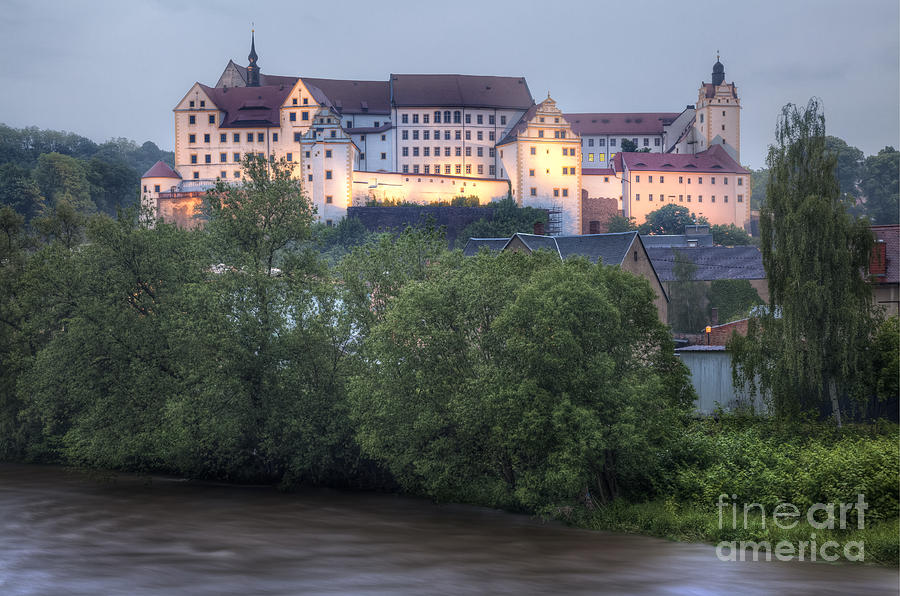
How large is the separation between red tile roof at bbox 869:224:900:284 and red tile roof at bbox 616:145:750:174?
2877 inches

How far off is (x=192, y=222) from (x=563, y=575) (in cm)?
7909

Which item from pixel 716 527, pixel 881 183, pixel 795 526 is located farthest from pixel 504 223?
pixel 795 526

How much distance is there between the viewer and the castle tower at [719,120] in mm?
117562

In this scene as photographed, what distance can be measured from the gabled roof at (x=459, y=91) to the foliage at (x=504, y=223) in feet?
64.6

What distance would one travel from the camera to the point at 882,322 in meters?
27.5

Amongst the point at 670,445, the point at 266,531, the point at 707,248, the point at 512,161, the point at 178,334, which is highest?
the point at 512,161

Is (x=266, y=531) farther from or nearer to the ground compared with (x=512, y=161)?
nearer to the ground

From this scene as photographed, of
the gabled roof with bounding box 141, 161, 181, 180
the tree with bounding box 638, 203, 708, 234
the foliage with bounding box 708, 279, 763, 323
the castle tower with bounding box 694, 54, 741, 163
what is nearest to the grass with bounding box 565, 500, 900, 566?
the foliage with bounding box 708, 279, 763, 323

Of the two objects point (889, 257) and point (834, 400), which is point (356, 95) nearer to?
point (889, 257)

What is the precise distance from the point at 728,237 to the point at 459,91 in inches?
1372

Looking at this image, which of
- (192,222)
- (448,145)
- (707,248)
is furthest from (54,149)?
(707,248)

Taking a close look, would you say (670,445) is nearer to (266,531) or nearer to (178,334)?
(266,531)

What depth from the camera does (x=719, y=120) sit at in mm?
117812

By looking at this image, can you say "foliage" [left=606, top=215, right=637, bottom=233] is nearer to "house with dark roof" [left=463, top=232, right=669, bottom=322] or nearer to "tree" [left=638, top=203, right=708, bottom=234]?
"tree" [left=638, top=203, right=708, bottom=234]
